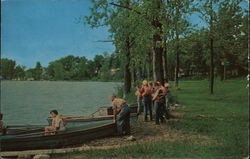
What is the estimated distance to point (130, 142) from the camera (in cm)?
733

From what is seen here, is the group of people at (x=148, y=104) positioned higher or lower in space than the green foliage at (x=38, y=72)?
lower

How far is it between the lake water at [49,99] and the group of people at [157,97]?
42.3 inches

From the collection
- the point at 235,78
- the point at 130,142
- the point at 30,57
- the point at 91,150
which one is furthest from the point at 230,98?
the point at 30,57

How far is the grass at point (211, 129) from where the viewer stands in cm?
610

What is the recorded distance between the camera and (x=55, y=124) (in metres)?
7.48

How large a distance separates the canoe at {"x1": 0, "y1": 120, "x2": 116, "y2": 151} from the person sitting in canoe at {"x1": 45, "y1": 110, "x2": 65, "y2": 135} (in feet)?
0.35

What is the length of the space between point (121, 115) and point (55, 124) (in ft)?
5.70

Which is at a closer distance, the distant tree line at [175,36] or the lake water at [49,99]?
the distant tree line at [175,36]

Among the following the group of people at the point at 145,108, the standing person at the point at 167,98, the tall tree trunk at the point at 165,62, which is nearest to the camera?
the group of people at the point at 145,108

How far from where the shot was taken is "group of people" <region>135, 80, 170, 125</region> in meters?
9.06

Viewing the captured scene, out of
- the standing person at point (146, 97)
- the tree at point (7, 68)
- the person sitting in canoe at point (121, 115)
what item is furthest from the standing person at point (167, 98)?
the tree at point (7, 68)

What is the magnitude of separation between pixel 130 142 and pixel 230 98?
7.25 ft

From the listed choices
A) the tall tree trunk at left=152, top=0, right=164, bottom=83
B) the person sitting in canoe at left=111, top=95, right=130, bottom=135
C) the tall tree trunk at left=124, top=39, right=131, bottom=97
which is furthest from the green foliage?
the tall tree trunk at left=152, top=0, right=164, bottom=83

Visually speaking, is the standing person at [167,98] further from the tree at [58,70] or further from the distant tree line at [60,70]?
the tree at [58,70]
